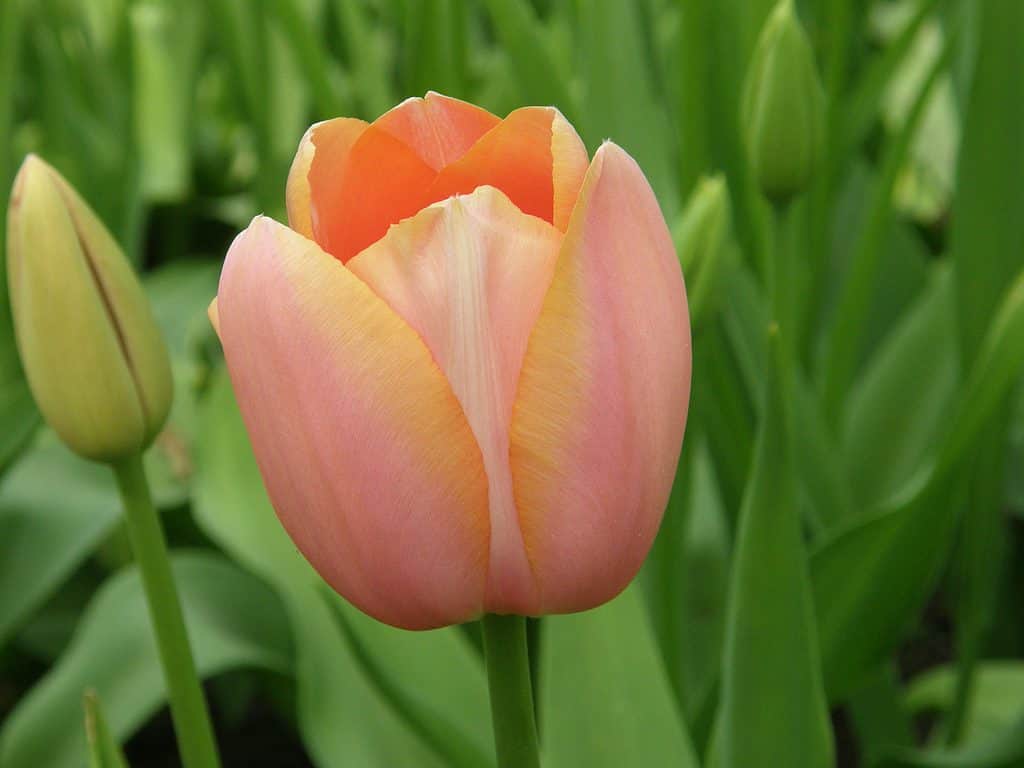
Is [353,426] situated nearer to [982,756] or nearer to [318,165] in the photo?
[318,165]

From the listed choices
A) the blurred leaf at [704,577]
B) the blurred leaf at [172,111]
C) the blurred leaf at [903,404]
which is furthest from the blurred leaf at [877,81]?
the blurred leaf at [172,111]

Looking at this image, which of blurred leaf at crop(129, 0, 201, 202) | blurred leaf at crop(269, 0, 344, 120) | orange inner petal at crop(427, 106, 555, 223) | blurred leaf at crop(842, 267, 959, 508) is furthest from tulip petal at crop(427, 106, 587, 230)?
blurred leaf at crop(129, 0, 201, 202)

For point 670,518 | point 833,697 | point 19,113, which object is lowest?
point 833,697

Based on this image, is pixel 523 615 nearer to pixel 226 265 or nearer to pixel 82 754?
pixel 226 265

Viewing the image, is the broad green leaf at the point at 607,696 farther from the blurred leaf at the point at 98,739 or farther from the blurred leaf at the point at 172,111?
the blurred leaf at the point at 172,111

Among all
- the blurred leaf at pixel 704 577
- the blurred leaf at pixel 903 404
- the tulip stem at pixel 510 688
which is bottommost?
the blurred leaf at pixel 704 577

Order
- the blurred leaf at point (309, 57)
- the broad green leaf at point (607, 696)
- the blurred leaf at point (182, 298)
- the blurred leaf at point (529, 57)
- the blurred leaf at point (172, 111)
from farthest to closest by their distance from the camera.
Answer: the blurred leaf at point (172, 111), the blurred leaf at point (182, 298), the blurred leaf at point (309, 57), the blurred leaf at point (529, 57), the broad green leaf at point (607, 696)

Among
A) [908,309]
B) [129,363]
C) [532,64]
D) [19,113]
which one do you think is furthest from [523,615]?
[19,113]

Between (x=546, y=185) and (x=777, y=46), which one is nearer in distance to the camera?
(x=546, y=185)

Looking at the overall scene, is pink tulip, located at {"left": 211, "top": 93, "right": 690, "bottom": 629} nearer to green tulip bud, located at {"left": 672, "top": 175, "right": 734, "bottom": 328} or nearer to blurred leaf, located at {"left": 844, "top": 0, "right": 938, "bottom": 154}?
green tulip bud, located at {"left": 672, "top": 175, "right": 734, "bottom": 328}
